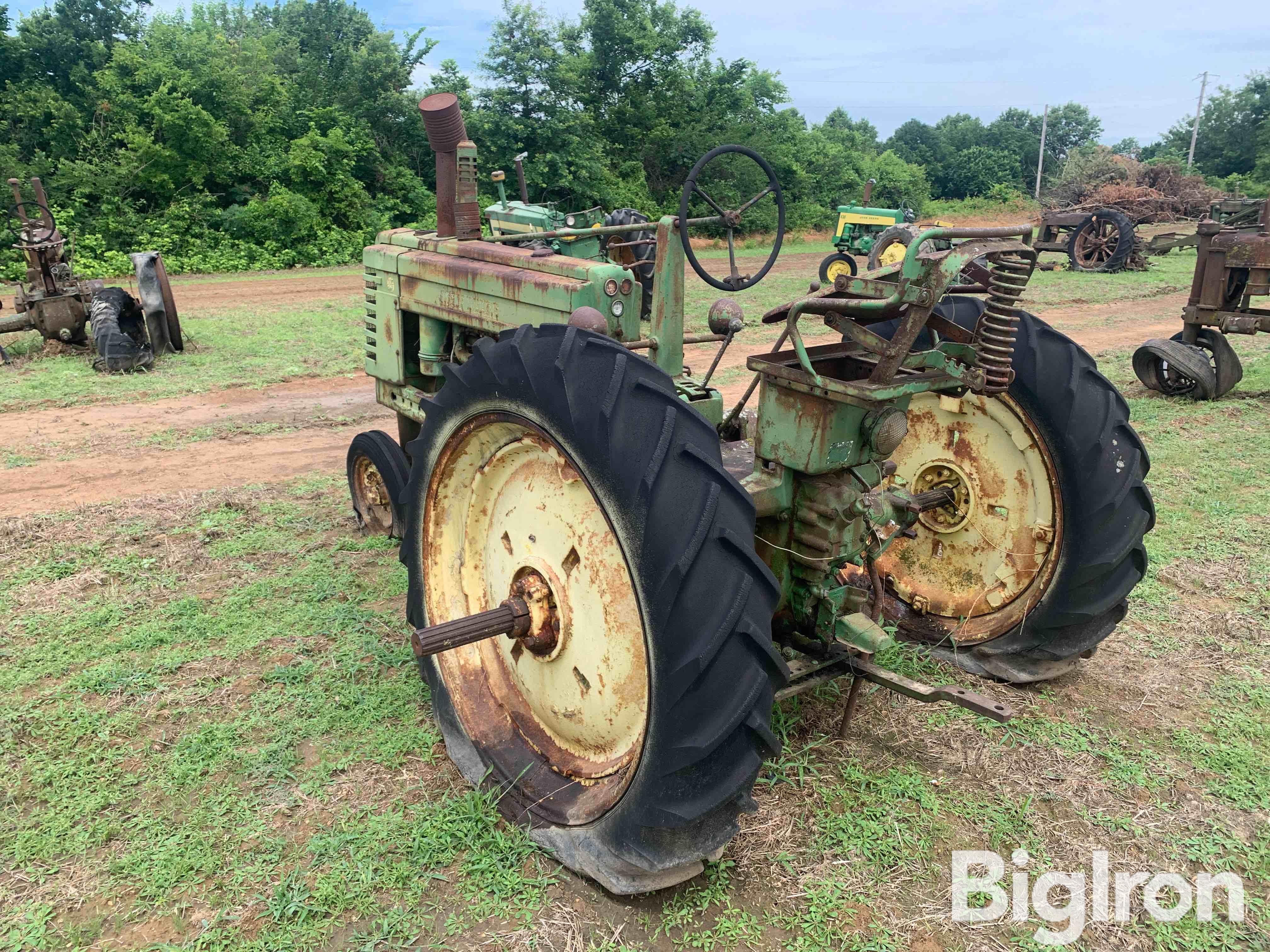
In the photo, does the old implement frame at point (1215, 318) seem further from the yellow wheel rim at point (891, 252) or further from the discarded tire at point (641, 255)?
the yellow wheel rim at point (891, 252)

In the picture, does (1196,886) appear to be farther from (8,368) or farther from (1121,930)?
(8,368)

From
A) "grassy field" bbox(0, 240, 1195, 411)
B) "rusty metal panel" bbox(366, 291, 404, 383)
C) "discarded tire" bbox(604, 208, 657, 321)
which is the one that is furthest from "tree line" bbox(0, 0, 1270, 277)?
"rusty metal panel" bbox(366, 291, 404, 383)

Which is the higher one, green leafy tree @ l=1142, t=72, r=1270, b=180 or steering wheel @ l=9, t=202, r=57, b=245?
green leafy tree @ l=1142, t=72, r=1270, b=180

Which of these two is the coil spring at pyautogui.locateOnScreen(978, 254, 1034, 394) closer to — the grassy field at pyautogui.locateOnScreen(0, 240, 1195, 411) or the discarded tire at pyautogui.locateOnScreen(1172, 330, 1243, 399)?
the grassy field at pyautogui.locateOnScreen(0, 240, 1195, 411)

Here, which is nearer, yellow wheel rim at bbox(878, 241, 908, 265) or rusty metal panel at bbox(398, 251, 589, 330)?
rusty metal panel at bbox(398, 251, 589, 330)

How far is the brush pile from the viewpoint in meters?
28.7

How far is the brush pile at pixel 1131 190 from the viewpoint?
2870 cm

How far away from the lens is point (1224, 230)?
347 inches

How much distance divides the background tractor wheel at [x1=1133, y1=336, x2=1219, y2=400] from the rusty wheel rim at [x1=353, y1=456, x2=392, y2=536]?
737 cm

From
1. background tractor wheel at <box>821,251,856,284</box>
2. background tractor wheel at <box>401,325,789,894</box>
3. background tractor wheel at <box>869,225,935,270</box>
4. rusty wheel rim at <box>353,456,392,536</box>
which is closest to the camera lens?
background tractor wheel at <box>401,325,789,894</box>

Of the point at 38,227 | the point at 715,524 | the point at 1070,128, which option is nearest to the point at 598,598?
the point at 715,524

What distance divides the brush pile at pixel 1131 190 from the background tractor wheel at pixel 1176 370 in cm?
2039

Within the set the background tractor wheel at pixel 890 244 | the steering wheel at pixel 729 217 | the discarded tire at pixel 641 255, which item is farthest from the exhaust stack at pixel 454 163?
the background tractor wheel at pixel 890 244

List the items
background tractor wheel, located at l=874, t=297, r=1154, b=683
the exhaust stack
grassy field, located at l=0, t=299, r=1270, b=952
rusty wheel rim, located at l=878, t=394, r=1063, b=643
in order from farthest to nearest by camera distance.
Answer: the exhaust stack
rusty wheel rim, located at l=878, t=394, r=1063, b=643
background tractor wheel, located at l=874, t=297, r=1154, b=683
grassy field, located at l=0, t=299, r=1270, b=952
